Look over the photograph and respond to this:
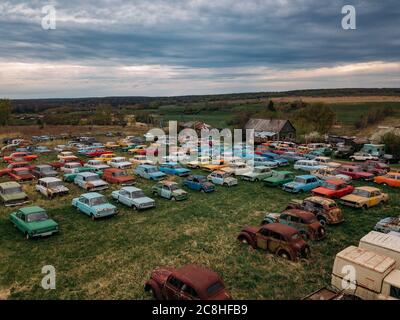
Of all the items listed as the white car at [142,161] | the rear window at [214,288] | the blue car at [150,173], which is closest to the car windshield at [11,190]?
the blue car at [150,173]

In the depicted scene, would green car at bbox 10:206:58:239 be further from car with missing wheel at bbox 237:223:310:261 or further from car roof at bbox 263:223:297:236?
car roof at bbox 263:223:297:236

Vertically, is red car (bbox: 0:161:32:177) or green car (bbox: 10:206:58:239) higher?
red car (bbox: 0:161:32:177)

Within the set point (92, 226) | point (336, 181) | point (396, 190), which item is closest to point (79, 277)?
point (92, 226)

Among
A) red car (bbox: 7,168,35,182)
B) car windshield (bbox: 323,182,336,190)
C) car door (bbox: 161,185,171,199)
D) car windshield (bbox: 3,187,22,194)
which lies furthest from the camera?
red car (bbox: 7,168,35,182)

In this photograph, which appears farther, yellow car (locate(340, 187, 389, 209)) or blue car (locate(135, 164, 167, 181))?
blue car (locate(135, 164, 167, 181))

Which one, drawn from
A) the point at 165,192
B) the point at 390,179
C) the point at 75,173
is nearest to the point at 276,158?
the point at 390,179

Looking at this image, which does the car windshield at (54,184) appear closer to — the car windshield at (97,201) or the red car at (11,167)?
the car windshield at (97,201)

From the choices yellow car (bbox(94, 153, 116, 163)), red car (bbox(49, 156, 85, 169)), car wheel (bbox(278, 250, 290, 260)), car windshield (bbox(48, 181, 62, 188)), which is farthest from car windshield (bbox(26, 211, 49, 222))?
yellow car (bbox(94, 153, 116, 163))

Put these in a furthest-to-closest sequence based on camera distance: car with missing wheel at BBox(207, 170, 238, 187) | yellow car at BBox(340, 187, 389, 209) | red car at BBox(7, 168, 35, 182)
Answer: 1. red car at BBox(7, 168, 35, 182)
2. car with missing wheel at BBox(207, 170, 238, 187)
3. yellow car at BBox(340, 187, 389, 209)
